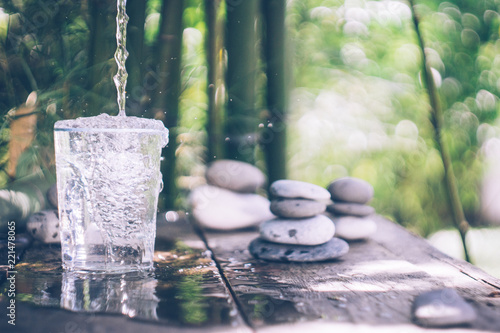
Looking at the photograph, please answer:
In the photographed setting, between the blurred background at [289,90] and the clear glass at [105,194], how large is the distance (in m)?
0.92

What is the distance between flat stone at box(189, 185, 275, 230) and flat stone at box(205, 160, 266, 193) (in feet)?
0.10

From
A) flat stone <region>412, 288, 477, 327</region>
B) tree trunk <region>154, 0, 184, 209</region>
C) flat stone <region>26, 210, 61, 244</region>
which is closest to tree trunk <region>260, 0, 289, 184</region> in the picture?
tree trunk <region>154, 0, 184, 209</region>

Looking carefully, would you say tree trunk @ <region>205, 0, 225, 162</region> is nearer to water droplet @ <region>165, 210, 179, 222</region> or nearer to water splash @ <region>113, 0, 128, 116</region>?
water droplet @ <region>165, 210, 179, 222</region>

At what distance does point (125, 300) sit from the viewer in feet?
3.87

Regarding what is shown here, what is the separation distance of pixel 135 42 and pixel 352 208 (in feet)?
4.51

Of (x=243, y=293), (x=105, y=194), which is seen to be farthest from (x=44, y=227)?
(x=243, y=293)

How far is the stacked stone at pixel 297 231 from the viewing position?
5.37 ft

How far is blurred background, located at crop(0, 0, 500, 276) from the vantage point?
94.1 inches

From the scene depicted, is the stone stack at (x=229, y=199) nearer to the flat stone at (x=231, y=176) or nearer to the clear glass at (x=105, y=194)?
the flat stone at (x=231, y=176)

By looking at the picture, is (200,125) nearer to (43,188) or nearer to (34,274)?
(43,188)

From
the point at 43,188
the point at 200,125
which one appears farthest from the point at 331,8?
the point at 43,188

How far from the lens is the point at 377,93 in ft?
15.2

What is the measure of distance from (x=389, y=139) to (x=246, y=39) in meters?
2.52

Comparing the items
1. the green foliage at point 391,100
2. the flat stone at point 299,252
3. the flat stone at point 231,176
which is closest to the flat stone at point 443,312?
Result: the flat stone at point 299,252
